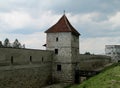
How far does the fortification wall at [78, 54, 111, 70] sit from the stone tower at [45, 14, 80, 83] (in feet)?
17.9

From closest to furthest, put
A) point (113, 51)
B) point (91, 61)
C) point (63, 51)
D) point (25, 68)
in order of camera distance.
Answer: point (25, 68), point (63, 51), point (91, 61), point (113, 51)

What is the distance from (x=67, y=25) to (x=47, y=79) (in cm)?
701

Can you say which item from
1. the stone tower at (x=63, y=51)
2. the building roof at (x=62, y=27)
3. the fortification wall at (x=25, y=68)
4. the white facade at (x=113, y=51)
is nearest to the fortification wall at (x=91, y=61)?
the white facade at (x=113, y=51)

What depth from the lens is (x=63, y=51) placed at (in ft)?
98.5

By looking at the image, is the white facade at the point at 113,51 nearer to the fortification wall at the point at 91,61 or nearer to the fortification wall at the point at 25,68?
the fortification wall at the point at 91,61

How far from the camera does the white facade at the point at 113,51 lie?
227 feet

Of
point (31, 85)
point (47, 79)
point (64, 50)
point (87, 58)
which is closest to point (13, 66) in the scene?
point (31, 85)

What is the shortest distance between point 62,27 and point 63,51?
2959 mm

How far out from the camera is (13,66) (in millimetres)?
21594

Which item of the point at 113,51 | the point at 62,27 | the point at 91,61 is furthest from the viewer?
the point at 113,51

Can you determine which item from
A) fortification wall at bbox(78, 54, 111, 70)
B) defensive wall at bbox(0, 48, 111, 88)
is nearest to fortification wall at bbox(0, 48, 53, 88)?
defensive wall at bbox(0, 48, 111, 88)

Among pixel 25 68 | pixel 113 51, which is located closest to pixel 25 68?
pixel 25 68

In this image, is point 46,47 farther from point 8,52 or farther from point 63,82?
point 8,52

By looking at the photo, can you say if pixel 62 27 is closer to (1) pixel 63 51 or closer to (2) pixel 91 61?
(1) pixel 63 51
